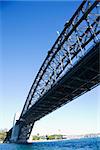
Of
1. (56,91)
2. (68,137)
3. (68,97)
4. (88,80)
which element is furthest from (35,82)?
(68,137)

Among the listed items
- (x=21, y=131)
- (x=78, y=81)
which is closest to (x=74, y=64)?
(x=78, y=81)

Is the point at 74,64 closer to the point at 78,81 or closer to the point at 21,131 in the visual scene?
the point at 78,81

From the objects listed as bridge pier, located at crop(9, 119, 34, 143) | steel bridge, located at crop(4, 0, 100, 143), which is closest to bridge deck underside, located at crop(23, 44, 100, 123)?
steel bridge, located at crop(4, 0, 100, 143)

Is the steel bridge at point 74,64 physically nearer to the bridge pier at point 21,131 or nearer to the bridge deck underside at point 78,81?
the bridge deck underside at point 78,81

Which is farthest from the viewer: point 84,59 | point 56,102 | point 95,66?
point 56,102

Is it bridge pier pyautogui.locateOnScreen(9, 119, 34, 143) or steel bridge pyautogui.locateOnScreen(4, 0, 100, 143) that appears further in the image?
bridge pier pyautogui.locateOnScreen(9, 119, 34, 143)

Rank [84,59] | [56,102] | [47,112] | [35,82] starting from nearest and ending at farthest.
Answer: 1. [84,59]
2. [56,102]
3. [35,82]
4. [47,112]

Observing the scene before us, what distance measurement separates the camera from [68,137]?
183625 mm

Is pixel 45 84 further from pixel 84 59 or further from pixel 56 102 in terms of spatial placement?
pixel 84 59

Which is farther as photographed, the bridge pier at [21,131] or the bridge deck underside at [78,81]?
the bridge pier at [21,131]

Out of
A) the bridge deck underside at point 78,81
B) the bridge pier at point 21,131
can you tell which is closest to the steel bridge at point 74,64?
the bridge deck underside at point 78,81

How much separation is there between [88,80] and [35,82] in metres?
23.0

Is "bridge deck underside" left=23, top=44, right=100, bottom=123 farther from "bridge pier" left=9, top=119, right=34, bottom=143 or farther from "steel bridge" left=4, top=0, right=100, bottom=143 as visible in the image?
"bridge pier" left=9, top=119, right=34, bottom=143

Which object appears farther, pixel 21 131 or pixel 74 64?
pixel 21 131
